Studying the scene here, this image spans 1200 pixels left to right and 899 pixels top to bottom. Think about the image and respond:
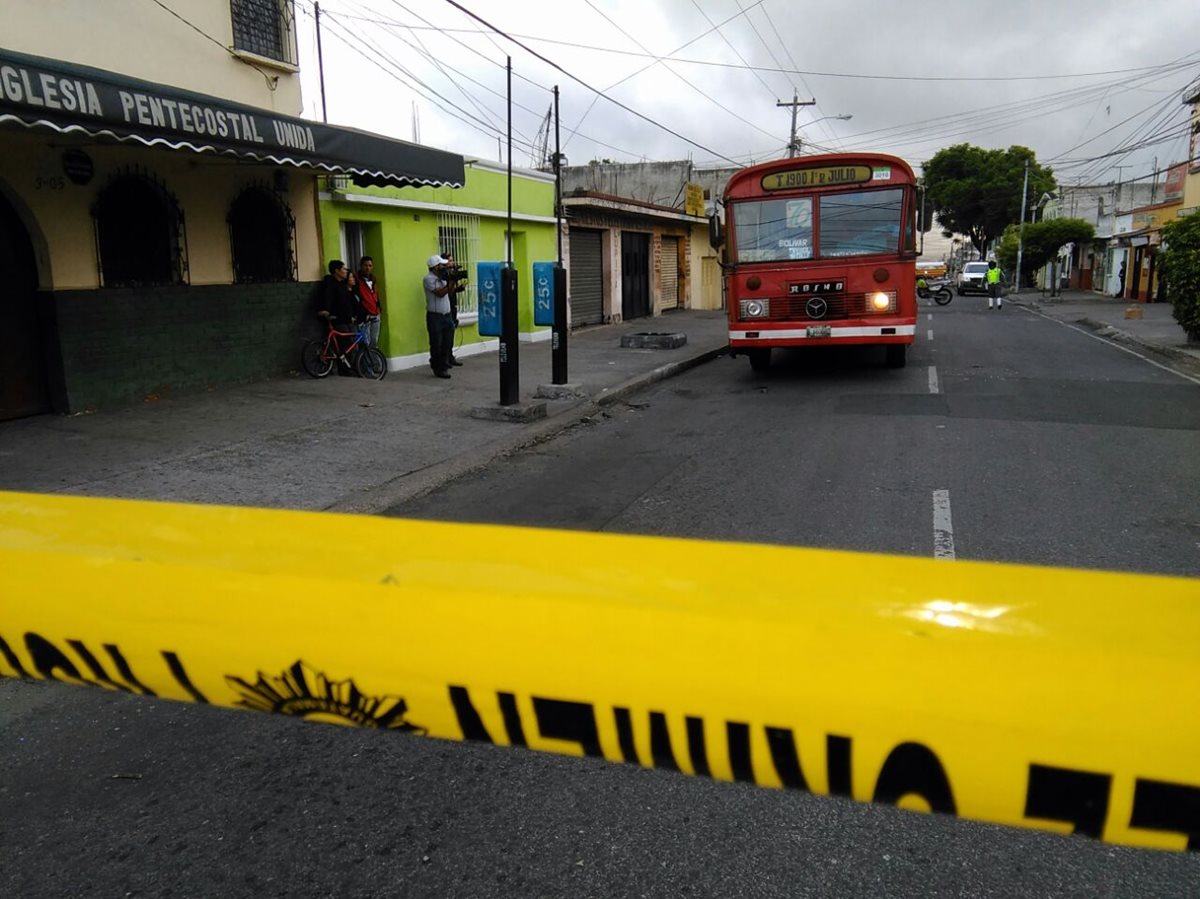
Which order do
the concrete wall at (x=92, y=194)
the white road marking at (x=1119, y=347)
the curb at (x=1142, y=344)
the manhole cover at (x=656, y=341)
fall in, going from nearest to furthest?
the concrete wall at (x=92, y=194), the white road marking at (x=1119, y=347), the curb at (x=1142, y=344), the manhole cover at (x=656, y=341)

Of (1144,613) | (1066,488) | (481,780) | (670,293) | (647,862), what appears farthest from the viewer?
(670,293)

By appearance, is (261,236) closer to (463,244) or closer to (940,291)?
(463,244)

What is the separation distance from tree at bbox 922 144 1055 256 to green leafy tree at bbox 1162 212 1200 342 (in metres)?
46.5

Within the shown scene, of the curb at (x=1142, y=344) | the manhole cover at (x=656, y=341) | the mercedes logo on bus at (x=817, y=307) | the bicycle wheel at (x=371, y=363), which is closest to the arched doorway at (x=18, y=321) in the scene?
the bicycle wheel at (x=371, y=363)

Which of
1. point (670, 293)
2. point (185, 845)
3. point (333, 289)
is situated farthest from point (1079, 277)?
point (185, 845)

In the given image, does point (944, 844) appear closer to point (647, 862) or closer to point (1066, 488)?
point (647, 862)

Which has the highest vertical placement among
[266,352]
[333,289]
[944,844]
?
[333,289]

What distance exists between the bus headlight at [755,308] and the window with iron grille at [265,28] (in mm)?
6747

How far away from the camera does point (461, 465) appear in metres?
7.73

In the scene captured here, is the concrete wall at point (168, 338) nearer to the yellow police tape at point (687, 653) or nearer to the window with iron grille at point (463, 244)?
the window with iron grille at point (463, 244)

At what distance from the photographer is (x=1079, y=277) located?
168 feet

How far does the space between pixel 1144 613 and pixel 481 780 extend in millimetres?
2491

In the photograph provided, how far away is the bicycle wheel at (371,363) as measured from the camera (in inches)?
486

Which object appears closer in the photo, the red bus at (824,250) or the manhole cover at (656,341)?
the red bus at (824,250)
